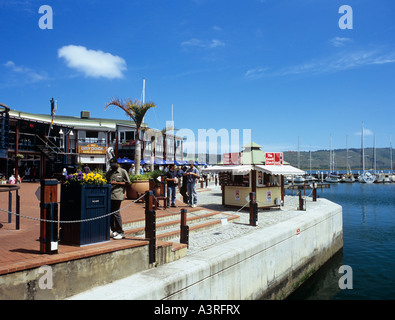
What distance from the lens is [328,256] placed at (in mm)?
13148

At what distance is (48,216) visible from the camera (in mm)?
4691

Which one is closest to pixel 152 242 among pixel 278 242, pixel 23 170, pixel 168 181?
pixel 278 242

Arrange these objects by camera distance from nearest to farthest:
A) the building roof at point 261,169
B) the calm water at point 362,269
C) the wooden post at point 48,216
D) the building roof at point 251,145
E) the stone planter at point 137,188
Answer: the wooden post at point 48,216, the calm water at point 362,269, the stone planter at point 137,188, the building roof at point 261,169, the building roof at point 251,145

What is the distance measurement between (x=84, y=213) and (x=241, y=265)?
12.7ft

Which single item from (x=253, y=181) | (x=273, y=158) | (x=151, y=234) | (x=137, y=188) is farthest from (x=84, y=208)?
(x=273, y=158)

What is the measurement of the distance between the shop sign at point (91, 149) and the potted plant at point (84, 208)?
2995 cm

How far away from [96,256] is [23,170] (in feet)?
96.8

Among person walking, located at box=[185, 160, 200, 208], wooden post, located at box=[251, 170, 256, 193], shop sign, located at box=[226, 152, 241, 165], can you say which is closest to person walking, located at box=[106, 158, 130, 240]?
person walking, located at box=[185, 160, 200, 208]

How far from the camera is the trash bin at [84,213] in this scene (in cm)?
523

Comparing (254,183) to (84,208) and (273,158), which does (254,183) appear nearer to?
(273,158)

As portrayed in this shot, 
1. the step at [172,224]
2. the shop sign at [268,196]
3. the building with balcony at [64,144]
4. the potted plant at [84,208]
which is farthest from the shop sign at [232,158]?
the building with balcony at [64,144]

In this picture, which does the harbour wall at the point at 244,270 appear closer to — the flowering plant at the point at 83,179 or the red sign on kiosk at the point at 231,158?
the flowering plant at the point at 83,179
